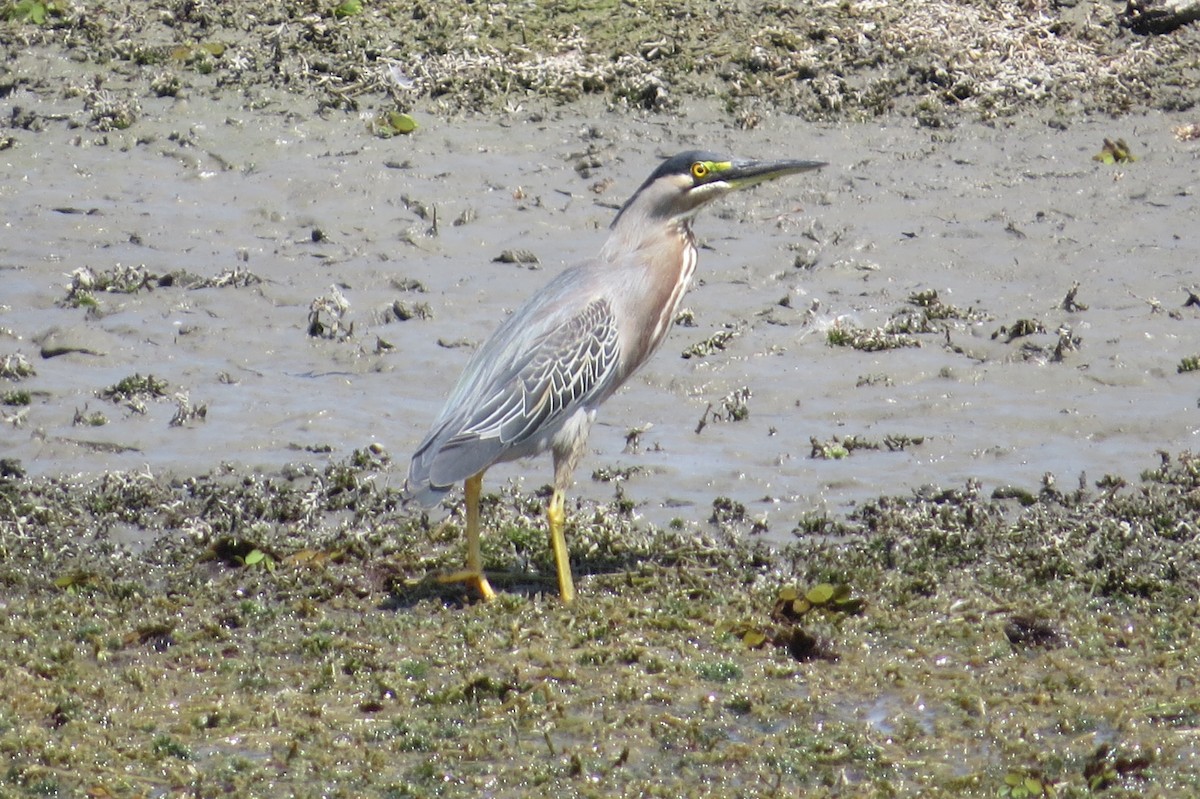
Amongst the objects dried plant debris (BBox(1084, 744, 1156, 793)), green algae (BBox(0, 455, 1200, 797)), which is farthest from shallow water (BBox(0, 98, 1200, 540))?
dried plant debris (BBox(1084, 744, 1156, 793))

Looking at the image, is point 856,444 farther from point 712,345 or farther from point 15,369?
point 15,369

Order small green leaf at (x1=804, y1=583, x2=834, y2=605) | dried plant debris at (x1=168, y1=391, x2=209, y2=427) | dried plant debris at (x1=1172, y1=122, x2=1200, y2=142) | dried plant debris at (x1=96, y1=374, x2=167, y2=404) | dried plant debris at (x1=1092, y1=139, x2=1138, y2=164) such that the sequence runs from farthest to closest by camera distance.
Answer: dried plant debris at (x1=1172, y1=122, x2=1200, y2=142), dried plant debris at (x1=1092, y1=139, x2=1138, y2=164), dried plant debris at (x1=96, y1=374, x2=167, y2=404), dried plant debris at (x1=168, y1=391, x2=209, y2=427), small green leaf at (x1=804, y1=583, x2=834, y2=605)

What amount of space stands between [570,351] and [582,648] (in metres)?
1.13

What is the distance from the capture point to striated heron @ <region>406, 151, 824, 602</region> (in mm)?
5922

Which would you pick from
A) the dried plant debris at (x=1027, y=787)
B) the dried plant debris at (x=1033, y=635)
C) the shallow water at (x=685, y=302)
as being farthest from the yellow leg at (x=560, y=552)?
the dried plant debris at (x=1027, y=787)

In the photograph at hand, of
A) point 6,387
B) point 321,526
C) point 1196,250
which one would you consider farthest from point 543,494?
point 1196,250

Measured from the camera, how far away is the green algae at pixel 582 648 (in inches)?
187

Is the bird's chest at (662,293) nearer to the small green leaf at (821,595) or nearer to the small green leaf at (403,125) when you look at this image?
the small green leaf at (821,595)

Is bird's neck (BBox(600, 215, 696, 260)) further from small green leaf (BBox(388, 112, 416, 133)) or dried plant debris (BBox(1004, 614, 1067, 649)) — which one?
small green leaf (BBox(388, 112, 416, 133))

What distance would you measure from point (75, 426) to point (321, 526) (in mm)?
1370

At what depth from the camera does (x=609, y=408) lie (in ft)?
24.7

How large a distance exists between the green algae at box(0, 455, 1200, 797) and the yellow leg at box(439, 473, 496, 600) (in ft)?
0.22

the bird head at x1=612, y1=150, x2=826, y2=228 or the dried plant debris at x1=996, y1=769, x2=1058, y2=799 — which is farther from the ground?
the bird head at x1=612, y1=150, x2=826, y2=228

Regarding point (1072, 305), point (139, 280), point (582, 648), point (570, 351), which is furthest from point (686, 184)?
point (139, 280)
